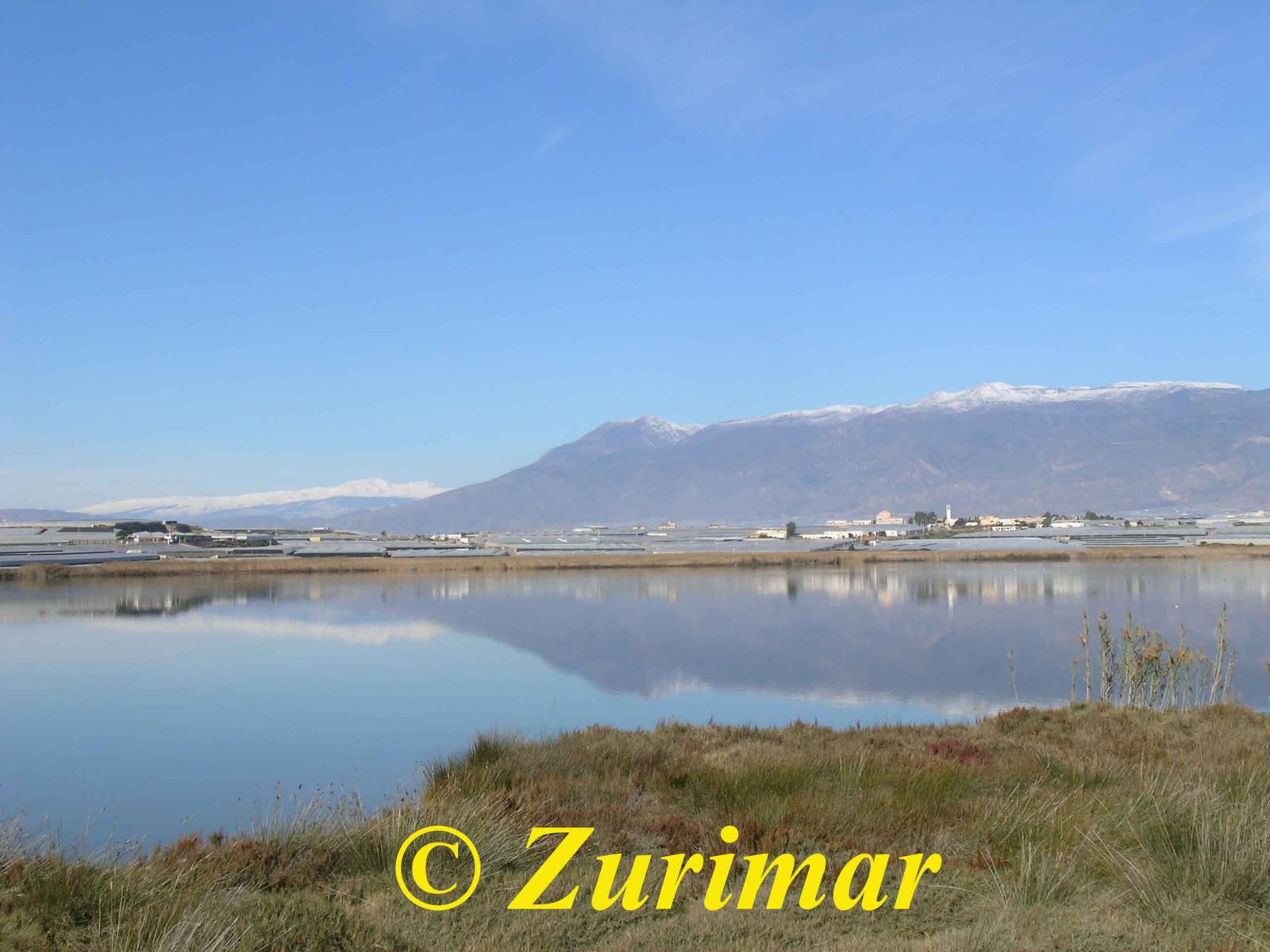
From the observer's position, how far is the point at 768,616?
29.7m

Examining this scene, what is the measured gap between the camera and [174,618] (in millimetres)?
31359

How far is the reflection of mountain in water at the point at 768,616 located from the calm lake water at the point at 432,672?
0.42 feet

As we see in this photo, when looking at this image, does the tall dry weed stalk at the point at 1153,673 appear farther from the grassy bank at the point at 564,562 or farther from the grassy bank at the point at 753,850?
the grassy bank at the point at 564,562

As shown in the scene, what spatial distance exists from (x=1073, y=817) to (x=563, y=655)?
55.0 feet

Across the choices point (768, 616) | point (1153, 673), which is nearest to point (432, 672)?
point (1153, 673)

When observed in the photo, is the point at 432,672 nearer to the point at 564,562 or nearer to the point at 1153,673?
the point at 1153,673

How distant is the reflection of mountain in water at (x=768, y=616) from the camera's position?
18.6 metres

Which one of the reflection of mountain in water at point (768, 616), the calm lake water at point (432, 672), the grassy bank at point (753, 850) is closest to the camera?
the grassy bank at point (753, 850)

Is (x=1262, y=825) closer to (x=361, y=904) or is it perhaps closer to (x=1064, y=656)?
(x=361, y=904)

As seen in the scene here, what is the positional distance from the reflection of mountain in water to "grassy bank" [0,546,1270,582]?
6.97 meters

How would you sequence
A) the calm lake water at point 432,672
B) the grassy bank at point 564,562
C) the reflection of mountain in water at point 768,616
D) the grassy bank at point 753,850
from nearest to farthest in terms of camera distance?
the grassy bank at point 753,850 < the calm lake water at point 432,672 < the reflection of mountain in water at point 768,616 < the grassy bank at point 564,562

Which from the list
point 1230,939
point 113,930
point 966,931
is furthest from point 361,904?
point 1230,939

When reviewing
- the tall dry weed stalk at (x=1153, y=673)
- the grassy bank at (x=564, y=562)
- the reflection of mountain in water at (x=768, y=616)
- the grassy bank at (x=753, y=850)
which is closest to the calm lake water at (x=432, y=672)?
the reflection of mountain in water at (x=768, y=616)

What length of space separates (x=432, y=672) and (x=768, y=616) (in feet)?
40.4
